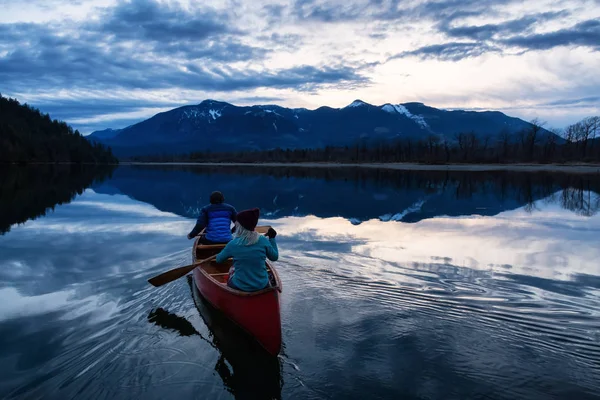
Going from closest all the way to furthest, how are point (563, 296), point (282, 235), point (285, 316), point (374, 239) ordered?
1. point (285, 316)
2. point (563, 296)
3. point (374, 239)
4. point (282, 235)

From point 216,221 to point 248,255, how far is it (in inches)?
172

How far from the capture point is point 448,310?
8508mm

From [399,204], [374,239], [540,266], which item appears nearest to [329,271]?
[374,239]

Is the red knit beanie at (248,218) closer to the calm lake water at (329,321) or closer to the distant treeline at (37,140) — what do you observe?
the calm lake water at (329,321)

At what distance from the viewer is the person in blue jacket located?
11188 mm

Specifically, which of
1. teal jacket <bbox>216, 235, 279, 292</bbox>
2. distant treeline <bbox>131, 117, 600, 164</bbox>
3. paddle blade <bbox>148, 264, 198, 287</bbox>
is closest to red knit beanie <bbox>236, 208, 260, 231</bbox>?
teal jacket <bbox>216, 235, 279, 292</bbox>

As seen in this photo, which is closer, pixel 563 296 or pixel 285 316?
pixel 285 316

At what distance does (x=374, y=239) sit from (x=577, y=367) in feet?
32.8

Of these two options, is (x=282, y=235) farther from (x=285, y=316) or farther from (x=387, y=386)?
(x=387, y=386)

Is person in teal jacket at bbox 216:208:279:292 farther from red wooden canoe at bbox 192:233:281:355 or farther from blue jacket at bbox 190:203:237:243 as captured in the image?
blue jacket at bbox 190:203:237:243

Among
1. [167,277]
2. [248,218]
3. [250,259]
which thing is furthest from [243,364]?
[167,277]

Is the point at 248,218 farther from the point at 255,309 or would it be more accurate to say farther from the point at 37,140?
the point at 37,140

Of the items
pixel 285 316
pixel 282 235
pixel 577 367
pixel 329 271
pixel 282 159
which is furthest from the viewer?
pixel 282 159

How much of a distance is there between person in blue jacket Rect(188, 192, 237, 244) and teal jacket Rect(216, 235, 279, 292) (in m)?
3.94
